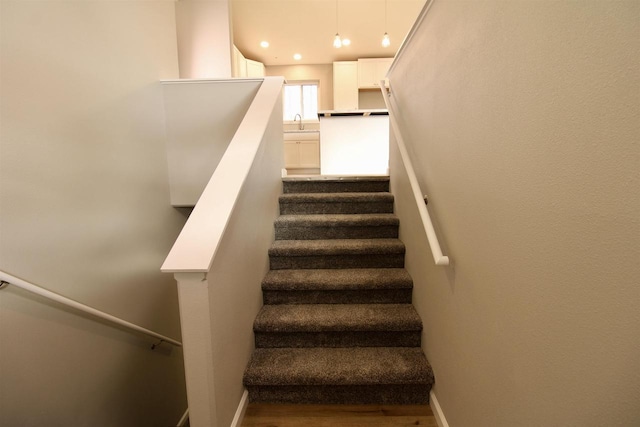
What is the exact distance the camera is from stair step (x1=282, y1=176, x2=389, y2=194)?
8.63 feet

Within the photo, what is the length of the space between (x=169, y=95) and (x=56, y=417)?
230 centimetres

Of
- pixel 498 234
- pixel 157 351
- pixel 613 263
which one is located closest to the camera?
pixel 613 263

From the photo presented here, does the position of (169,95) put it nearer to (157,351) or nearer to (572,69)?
(157,351)

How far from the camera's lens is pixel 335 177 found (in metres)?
2.73

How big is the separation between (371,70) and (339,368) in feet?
19.4

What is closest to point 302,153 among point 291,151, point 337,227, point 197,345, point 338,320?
point 291,151

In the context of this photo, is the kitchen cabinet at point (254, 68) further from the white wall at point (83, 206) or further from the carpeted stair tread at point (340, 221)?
the carpeted stair tread at point (340, 221)

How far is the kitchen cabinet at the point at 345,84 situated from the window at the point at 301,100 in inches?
28.4

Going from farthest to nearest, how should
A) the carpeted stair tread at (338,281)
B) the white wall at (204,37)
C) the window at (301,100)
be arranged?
the window at (301,100) < the white wall at (204,37) < the carpeted stair tread at (338,281)

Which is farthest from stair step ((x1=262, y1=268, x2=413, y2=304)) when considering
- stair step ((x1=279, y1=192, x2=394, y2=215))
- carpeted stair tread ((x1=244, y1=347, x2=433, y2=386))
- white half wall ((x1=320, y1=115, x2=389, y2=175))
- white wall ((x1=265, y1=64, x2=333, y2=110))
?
white wall ((x1=265, y1=64, x2=333, y2=110))

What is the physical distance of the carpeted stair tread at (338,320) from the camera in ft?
5.24

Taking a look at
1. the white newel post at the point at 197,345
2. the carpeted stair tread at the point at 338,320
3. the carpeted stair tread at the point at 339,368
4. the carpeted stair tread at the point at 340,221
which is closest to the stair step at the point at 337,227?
the carpeted stair tread at the point at 340,221

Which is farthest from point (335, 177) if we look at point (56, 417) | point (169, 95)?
point (56, 417)

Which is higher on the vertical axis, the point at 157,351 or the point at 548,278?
the point at 548,278
